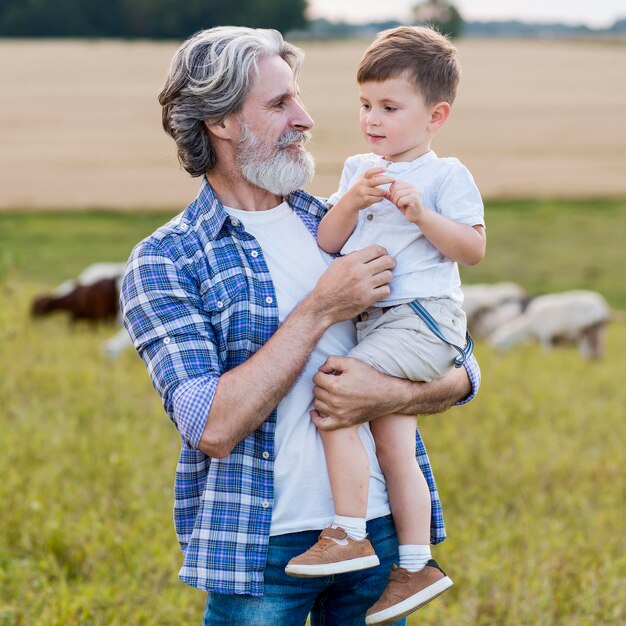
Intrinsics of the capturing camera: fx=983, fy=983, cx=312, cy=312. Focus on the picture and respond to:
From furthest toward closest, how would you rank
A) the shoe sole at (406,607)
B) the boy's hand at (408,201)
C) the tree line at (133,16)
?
the tree line at (133,16), the shoe sole at (406,607), the boy's hand at (408,201)

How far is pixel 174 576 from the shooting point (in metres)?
4.42

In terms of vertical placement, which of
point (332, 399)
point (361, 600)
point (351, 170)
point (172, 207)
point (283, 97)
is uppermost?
point (283, 97)

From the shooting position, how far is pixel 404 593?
2.57 metres

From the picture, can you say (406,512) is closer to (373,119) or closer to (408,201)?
(408,201)

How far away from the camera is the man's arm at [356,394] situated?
242 cm

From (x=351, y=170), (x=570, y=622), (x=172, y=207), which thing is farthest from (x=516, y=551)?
(x=172, y=207)

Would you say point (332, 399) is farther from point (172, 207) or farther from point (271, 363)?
point (172, 207)

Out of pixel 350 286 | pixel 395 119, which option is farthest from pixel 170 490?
pixel 395 119

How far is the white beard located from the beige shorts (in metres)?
0.41

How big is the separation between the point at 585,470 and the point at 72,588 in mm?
3390

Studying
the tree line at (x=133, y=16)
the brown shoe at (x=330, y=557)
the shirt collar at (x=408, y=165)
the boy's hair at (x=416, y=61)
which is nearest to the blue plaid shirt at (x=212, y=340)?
the brown shoe at (x=330, y=557)

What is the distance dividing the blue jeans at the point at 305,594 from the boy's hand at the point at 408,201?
823mm

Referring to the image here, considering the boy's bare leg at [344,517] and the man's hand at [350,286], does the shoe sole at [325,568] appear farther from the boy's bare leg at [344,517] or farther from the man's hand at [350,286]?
the man's hand at [350,286]

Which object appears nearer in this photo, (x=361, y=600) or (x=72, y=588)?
(x=361, y=600)
